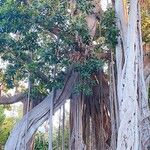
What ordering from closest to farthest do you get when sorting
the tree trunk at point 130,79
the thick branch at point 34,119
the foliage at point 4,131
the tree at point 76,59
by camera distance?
the tree trunk at point 130,79 → the tree at point 76,59 → the thick branch at point 34,119 → the foliage at point 4,131

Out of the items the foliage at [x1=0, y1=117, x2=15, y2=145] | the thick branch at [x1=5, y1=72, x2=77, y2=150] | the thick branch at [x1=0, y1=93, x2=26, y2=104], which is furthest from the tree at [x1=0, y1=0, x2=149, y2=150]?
the foliage at [x1=0, y1=117, x2=15, y2=145]

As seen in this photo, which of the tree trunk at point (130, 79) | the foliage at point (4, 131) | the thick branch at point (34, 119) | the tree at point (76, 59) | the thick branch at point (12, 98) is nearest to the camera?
the tree trunk at point (130, 79)

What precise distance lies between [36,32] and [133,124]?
1718mm

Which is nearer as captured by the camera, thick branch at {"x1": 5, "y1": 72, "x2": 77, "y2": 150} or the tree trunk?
the tree trunk

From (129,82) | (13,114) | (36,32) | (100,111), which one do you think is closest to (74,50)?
(36,32)

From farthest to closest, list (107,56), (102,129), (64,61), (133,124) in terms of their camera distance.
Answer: (102,129), (107,56), (64,61), (133,124)

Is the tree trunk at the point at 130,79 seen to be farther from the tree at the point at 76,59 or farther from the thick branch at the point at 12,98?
the thick branch at the point at 12,98

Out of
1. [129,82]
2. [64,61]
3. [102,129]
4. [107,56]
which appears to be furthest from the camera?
[102,129]

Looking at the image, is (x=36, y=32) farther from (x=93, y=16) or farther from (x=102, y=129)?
(x=102, y=129)

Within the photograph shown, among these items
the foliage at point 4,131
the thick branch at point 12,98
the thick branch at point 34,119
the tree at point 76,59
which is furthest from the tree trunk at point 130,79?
the foliage at point 4,131

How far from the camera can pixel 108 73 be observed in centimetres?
528

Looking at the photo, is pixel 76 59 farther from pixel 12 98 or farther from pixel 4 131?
pixel 4 131

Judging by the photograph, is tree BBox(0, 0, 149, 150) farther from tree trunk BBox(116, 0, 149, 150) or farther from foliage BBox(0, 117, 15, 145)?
foliage BBox(0, 117, 15, 145)

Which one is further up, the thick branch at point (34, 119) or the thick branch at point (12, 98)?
the thick branch at point (12, 98)
